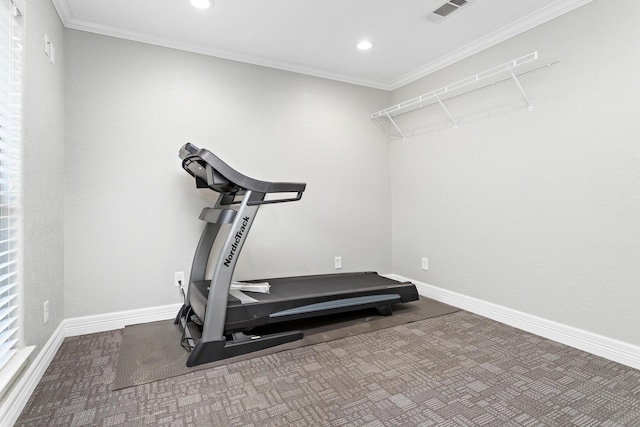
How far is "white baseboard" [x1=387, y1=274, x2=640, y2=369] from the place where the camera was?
2.03m

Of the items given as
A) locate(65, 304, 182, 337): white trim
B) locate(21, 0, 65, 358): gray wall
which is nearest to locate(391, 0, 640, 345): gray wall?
locate(65, 304, 182, 337): white trim

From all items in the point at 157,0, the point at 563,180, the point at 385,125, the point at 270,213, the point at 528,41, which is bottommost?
the point at 270,213

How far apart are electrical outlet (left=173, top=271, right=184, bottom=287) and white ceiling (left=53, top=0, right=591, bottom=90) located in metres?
1.95

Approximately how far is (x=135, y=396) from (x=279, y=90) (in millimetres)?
2752

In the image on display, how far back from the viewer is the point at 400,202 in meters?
3.81

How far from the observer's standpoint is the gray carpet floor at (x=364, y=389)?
5.02ft

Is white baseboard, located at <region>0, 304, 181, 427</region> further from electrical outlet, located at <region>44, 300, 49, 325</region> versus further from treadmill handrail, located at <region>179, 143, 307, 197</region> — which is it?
treadmill handrail, located at <region>179, 143, 307, 197</region>

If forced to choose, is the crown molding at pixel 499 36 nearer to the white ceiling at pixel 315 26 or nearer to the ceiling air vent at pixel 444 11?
the white ceiling at pixel 315 26

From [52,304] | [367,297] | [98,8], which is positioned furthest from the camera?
[367,297]

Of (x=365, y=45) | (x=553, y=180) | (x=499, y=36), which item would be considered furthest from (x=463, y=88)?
(x=553, y=180)

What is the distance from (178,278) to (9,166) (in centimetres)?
150

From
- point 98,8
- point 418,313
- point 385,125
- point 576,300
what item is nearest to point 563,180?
point 576,300

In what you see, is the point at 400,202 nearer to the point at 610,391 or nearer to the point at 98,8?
the point at 610,391

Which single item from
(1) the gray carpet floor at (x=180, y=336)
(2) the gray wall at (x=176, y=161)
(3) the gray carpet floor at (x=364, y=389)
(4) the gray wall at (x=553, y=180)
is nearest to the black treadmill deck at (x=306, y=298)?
(1) the gray carpet floor at (x=180, y=336)
